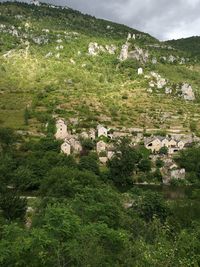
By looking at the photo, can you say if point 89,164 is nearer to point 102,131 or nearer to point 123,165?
point 123,165

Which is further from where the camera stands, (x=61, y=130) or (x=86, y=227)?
(x=61, y=130)

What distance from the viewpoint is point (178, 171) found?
3620 inches

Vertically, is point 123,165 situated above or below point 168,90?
below

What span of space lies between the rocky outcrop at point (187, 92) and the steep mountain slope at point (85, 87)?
1737 mm

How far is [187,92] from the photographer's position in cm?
16950

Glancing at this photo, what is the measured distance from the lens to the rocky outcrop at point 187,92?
167375mm

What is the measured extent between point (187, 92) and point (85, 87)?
35668 mm

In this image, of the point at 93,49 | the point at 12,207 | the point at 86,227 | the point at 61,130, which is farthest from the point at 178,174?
the point at 93,49

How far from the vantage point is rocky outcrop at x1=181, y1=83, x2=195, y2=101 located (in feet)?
549

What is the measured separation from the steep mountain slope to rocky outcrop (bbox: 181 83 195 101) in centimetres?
174

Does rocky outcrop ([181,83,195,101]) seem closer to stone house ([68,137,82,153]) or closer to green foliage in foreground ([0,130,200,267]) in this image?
stone house ([68,137,82,153])

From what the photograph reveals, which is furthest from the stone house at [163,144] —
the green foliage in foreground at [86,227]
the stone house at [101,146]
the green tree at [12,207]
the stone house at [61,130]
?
the green tree at [12,207]

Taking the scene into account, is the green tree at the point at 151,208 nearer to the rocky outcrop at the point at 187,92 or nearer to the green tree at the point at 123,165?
the green tree at the point at 123,165

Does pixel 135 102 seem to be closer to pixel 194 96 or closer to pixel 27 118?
pixel 194 96
